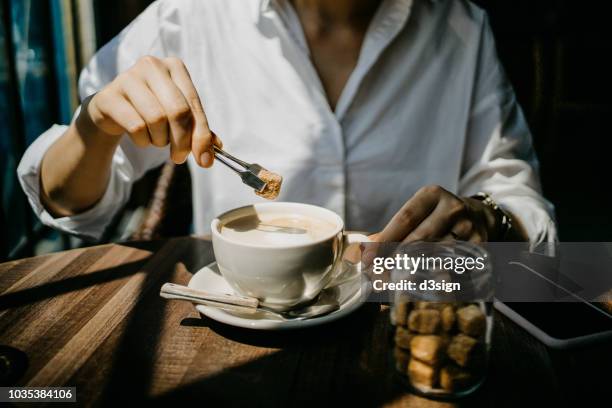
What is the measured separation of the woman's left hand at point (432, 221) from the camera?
34.4 inches

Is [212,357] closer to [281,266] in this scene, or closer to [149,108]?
[281,266]

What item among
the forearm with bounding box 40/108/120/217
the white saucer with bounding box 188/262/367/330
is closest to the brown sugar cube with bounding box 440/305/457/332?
the white saucer with bounding box 188/262/367/330

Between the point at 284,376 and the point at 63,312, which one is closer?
the point at 284,376

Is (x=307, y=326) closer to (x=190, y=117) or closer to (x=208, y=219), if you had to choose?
(x=190, y=117)

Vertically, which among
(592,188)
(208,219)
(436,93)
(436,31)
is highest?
(436,31)

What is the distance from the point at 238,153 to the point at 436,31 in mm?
632

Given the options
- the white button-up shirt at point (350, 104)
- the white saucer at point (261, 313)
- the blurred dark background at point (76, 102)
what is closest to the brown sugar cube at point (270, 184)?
the white saucer at point (261, 313)

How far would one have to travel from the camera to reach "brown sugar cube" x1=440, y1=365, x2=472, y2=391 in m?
0.59

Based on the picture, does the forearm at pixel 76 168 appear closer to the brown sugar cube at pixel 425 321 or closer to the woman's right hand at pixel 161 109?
the woman's right hand at pixel 161 109

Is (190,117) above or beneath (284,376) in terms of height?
above

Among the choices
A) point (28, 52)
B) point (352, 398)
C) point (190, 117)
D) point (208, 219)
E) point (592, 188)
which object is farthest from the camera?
point (592, 188)

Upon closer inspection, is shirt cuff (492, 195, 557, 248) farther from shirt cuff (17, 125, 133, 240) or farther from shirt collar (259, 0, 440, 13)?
shirt cuff (17, 125, 133, 240)

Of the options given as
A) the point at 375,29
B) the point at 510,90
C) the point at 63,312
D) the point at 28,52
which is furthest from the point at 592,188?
the point at 63,312

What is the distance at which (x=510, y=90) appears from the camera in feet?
4.80
